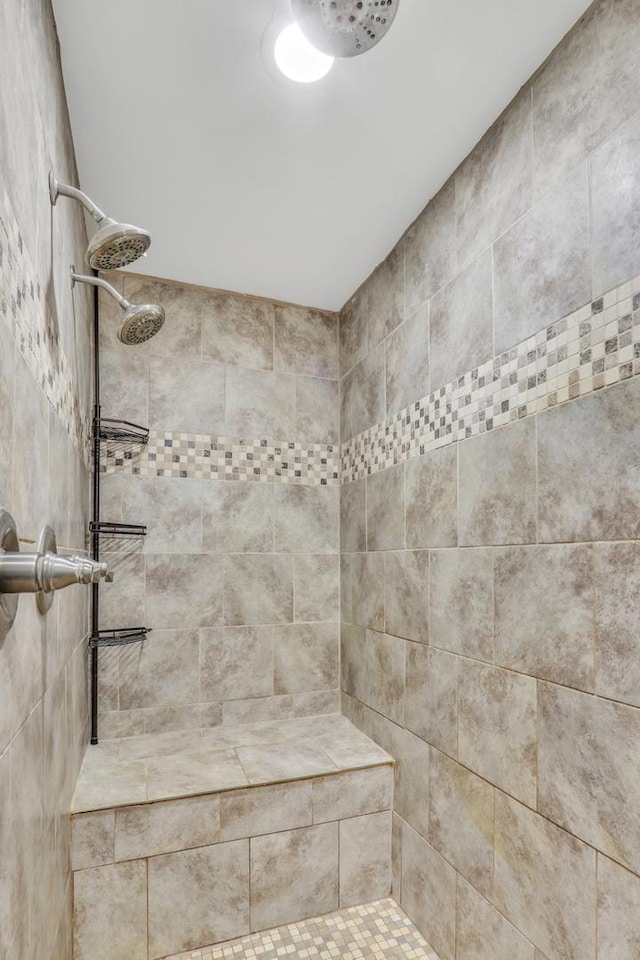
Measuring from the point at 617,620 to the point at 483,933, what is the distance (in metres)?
1.04

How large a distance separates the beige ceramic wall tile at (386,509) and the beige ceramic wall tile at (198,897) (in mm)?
1182

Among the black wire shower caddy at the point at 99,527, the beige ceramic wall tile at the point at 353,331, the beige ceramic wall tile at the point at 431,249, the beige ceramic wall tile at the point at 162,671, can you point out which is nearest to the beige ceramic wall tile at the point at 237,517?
the black wire shower caddy at the point at 99,527

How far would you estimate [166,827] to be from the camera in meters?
1.78

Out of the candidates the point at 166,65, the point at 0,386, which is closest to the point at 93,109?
the point at 166,65

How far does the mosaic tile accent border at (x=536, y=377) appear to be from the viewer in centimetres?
114

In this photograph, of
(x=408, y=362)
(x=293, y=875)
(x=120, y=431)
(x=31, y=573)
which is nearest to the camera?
(x=31, y=573)

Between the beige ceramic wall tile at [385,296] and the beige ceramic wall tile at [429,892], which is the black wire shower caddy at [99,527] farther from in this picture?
the beige ceramic wall tile at [429,892]

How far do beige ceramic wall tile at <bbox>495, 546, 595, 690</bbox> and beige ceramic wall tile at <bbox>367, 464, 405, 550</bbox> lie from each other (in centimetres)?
63

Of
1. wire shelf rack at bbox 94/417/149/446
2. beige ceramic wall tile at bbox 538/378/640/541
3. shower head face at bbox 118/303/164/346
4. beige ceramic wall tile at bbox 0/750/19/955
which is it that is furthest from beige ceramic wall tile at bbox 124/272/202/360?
beige ceramic wall tile at bbox 0/750/19/955

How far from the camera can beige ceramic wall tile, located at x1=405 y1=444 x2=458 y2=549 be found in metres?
1.74

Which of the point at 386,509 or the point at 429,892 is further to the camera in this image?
the point at 386,509

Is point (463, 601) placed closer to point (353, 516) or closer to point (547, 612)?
point (547, 612)

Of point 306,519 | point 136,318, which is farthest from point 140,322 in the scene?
point 306,519

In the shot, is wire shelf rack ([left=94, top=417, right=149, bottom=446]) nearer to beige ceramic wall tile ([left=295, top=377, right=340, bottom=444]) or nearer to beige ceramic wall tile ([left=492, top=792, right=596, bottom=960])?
beige ceramic wall tile ([left=295, top=377, right=340, bottom=444])
